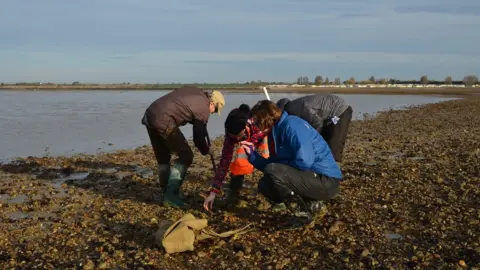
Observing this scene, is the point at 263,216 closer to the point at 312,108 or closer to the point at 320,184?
the point at 320,184

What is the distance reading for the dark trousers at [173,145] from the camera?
20.2ft

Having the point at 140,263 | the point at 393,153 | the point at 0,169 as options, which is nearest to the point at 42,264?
the point at 140,263

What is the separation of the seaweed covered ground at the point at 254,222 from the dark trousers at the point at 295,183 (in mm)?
347

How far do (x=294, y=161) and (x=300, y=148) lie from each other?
0.68ft

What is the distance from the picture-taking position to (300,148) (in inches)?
185

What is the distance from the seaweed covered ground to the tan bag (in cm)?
8

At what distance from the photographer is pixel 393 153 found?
1028 cm

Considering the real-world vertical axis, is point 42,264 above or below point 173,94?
below

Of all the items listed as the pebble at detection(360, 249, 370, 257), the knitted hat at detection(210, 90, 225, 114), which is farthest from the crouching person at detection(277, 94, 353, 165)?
the pebble at detection(360, 249, 370, 257)

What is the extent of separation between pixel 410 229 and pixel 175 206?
9.25 feet

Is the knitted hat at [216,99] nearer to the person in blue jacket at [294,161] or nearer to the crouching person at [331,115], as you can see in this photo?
the crouching person at [331,115]

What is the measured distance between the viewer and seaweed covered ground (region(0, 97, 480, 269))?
4.25 m

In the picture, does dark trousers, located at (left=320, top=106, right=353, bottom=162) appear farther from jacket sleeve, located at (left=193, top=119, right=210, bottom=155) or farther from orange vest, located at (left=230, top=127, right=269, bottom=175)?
jacket sleeve, located at (left=193, top=119, right=210, bottom=155)

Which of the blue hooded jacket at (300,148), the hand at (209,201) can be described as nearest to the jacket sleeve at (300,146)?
the blue hooded jacket at (300,148)
